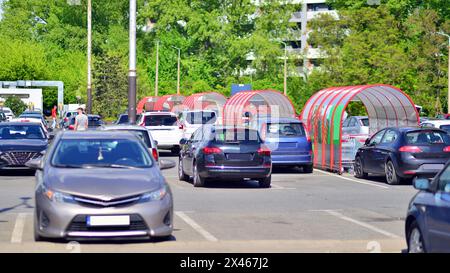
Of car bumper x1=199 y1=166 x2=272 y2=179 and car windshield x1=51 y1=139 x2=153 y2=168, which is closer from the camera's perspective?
car windshield x1=51 y1=139 x2=153 y2=168

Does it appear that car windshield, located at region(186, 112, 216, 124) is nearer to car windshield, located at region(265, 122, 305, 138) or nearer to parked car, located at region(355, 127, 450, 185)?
car windshield, located at region(265, 122, 305, 138)

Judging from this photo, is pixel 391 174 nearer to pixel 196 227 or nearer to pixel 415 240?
pixel 196 227

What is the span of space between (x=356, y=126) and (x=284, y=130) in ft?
45.6

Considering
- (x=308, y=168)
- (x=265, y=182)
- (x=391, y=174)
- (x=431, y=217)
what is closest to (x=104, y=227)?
(x=431, y=217)

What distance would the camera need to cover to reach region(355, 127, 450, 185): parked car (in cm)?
2278

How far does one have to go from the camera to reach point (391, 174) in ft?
76.7

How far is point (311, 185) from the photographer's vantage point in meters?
23.5

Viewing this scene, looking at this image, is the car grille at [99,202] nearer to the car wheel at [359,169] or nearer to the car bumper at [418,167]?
the car bumper at [418,167]

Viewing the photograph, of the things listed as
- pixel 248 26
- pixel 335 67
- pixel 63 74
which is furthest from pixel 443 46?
pixel 63 74

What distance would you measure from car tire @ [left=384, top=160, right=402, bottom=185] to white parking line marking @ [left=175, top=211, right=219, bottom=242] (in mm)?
7968

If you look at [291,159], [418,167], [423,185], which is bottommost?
[291,159]

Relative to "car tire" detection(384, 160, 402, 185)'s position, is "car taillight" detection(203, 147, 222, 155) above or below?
above

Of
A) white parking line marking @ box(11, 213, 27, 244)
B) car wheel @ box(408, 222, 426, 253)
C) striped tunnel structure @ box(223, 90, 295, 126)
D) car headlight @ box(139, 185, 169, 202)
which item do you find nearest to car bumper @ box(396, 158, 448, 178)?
white parking line marking @ box(11, 213, 27, 244)

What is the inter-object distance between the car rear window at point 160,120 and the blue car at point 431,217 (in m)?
25.6
